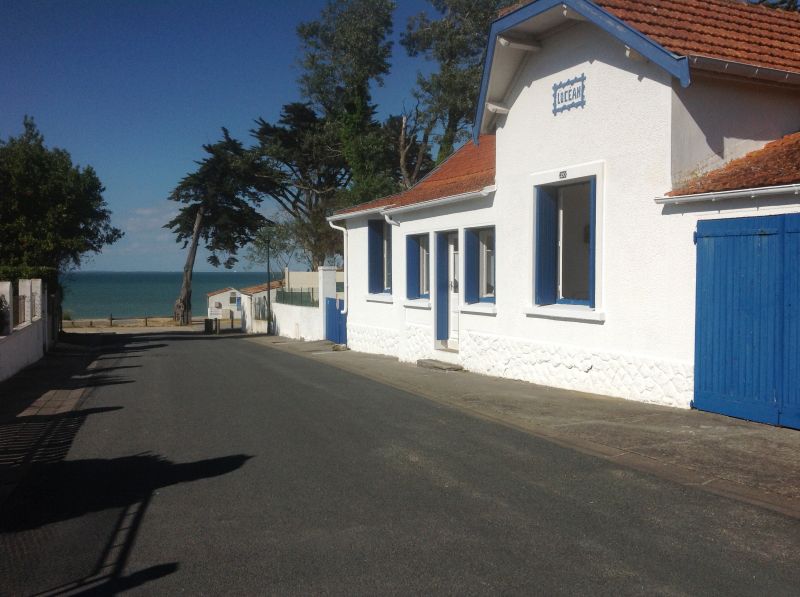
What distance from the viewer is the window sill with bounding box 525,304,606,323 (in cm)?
1082

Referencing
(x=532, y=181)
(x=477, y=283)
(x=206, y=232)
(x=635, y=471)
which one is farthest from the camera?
(x=206, y=232)

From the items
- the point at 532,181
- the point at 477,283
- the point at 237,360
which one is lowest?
the point at 237,360

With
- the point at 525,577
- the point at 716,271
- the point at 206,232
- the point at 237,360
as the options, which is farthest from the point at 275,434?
the point at 206,232

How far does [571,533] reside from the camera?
5117mm

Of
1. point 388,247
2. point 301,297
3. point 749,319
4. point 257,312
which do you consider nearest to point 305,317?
point 301,297

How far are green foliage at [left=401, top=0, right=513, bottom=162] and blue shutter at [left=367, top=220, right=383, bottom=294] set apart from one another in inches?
672

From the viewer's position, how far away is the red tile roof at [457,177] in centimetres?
1513

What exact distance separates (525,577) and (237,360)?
1610 cm

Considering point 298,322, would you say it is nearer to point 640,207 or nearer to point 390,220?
point 390,220

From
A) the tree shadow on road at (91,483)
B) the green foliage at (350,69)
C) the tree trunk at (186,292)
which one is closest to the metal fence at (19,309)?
the tree shadow on road at (91,483)

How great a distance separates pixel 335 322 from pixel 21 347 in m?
10.4

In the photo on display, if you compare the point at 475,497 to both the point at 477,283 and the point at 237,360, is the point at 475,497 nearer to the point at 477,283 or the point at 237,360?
the point at 477,283

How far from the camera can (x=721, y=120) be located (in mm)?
9992

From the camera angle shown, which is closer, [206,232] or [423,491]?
[423,491]
